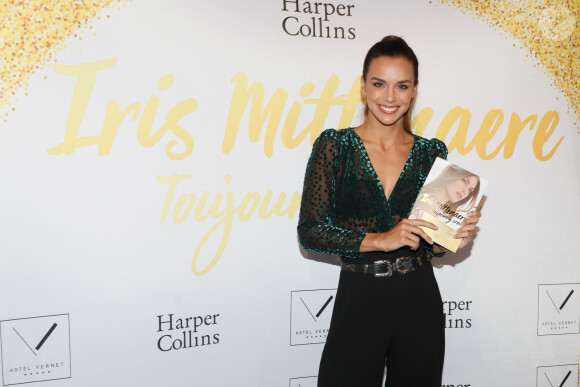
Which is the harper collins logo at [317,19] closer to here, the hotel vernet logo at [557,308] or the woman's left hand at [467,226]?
the woman's left hand at [467,226]

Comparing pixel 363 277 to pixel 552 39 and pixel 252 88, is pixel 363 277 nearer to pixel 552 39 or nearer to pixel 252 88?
pixel 252 88

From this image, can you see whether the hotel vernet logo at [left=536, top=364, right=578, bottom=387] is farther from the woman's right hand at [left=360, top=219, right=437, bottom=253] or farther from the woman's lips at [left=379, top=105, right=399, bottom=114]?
the woman's lips at [left=379, top=105, right=399, bottom=114]

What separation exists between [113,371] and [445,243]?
4.65 feet

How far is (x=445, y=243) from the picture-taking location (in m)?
1.78

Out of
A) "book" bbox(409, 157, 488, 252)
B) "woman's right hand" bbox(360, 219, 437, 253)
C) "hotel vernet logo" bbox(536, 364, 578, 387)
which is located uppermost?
"book" bbox(409, 157, 488, 252)

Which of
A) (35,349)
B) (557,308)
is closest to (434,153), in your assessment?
(557,308)

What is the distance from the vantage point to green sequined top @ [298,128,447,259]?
177 cm

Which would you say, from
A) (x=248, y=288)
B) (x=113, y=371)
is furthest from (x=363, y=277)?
(x=113, y=371)

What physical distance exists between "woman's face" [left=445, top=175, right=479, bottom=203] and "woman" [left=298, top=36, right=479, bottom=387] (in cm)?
7

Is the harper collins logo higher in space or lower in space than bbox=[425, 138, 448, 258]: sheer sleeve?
higher

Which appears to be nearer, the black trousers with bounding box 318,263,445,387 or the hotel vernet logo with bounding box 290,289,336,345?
the black trousers with bounding box 318,263,445,387

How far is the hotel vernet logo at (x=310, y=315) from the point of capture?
2434mm

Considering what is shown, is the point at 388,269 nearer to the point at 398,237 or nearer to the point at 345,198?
the point at 398,237

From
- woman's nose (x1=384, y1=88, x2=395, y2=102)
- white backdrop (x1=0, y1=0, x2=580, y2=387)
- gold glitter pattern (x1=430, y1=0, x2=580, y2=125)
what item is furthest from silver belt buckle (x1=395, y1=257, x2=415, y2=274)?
gold glitter pattern (x1=430, y1=0, x2=580, y2=125)
